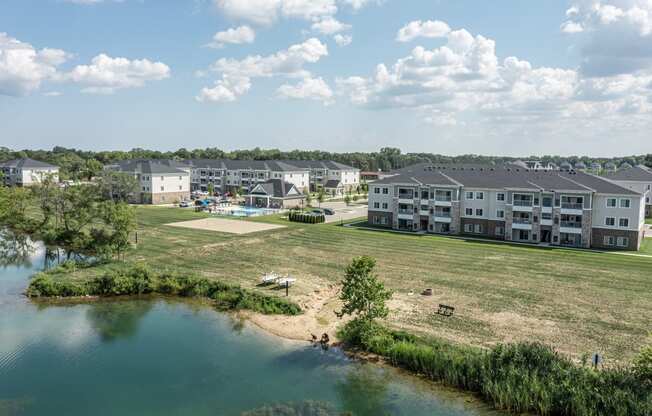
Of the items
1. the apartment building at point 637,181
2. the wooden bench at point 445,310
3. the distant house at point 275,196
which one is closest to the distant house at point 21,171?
the distant house at point 275,196

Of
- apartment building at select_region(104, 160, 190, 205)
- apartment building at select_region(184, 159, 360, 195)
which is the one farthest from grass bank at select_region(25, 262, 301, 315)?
apartment building at select_region(184, 159, 360, 195)

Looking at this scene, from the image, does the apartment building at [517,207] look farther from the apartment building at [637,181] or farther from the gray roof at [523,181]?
the apartment building at [637,181]

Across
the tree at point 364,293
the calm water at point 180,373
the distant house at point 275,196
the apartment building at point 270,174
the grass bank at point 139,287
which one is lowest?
the calm water at point 180,373

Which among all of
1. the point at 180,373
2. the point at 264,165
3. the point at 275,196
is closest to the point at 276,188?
the point at 275,196

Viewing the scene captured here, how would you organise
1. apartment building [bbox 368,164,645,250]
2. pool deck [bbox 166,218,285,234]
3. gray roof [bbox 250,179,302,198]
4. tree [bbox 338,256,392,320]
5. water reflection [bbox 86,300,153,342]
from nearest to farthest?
tree [bbox 338,256,392,320]
water reflection [bbox 86,300,153,342]
apartment building [bbox 368,164,645,250]
pool deck [bbox 166,218,285,234]
gray roof [bbox 250,179,302,198]

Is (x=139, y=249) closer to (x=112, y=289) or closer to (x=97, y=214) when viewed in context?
(x=97, y=214)

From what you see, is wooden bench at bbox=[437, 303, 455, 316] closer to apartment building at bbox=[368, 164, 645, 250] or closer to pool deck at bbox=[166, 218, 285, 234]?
apartment building at bbox=[368, 164, 645, 250]
